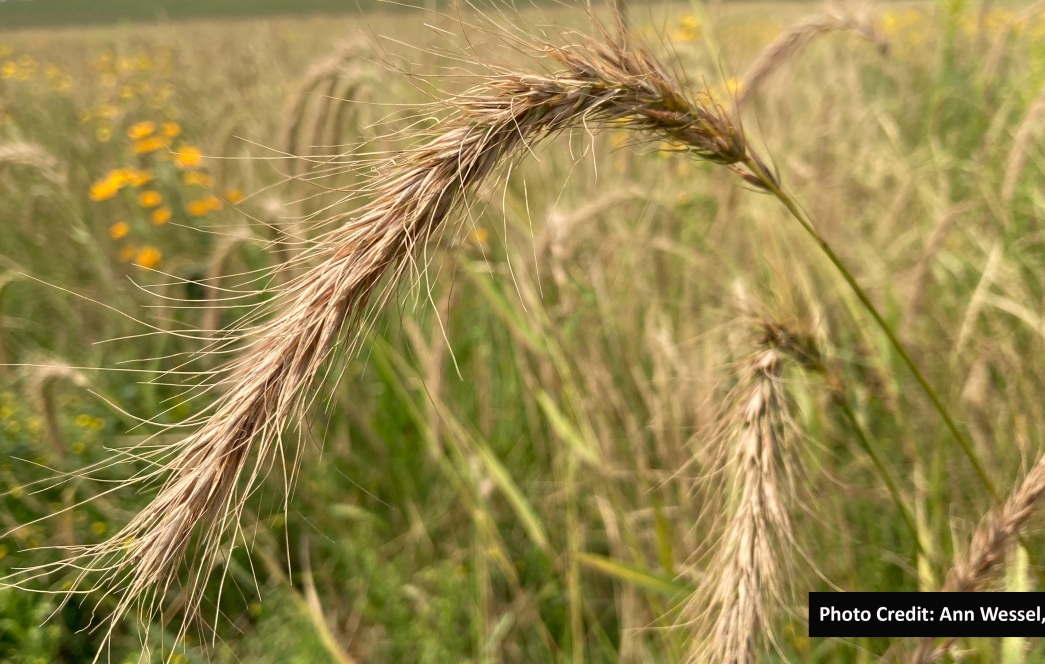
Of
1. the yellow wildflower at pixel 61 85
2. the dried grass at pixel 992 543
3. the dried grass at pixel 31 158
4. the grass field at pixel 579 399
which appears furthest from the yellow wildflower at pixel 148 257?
the yellow wildflower at pixel 61 85

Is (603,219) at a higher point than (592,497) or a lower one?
higher

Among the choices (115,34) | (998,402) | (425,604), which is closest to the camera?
(425,604)

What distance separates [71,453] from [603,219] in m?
2.03

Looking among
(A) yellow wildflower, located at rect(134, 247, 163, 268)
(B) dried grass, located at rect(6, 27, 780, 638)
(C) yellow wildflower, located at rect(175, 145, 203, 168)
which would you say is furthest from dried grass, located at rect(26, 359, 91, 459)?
(A) yellow wildflower, located at rect(134, 247, 163, 268)

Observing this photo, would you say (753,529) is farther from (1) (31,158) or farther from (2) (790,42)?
(1) (31,158)

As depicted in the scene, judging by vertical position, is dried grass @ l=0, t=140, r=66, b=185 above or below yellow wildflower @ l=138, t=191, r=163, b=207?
below

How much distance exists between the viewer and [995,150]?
96.1 inches

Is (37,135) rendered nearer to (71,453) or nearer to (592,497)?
(71,453)

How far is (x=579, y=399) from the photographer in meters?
1.68

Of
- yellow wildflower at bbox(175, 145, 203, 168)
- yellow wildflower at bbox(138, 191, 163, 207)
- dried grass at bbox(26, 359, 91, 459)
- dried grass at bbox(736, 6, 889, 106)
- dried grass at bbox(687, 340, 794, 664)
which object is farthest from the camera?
yellow wildflower at bbox(138, 191, 163, 207)

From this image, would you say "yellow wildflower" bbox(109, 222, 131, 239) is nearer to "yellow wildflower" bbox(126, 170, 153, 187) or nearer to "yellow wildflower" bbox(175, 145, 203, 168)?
"yellow wildflower" bbox(126, 170, 153, 187)

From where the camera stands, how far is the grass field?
3.10ft

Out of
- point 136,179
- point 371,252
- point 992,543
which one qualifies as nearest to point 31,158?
point 136,179

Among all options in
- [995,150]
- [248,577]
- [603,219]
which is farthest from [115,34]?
[995,150]
